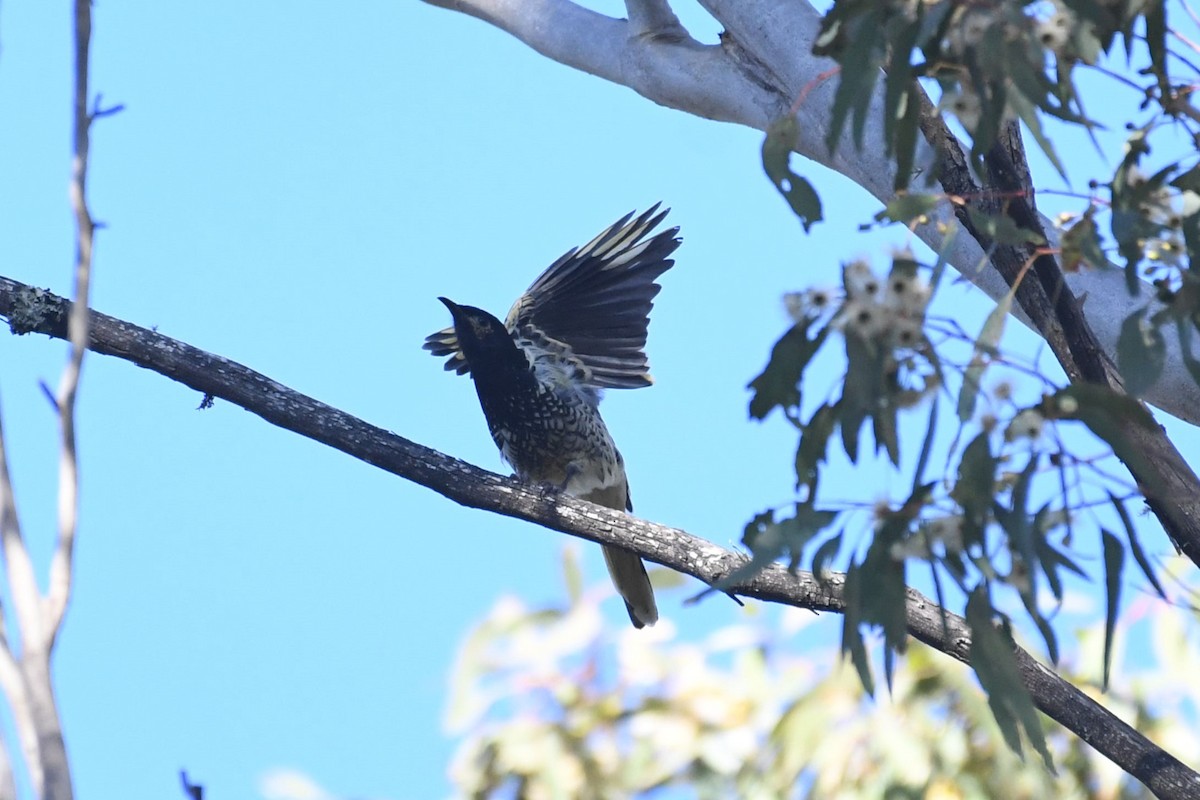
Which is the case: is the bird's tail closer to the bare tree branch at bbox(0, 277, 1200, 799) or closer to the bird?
the bird

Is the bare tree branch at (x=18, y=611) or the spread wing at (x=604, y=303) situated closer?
the bare tree branch at (x=18, y=611)

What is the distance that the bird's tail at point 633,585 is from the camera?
17.7 ft

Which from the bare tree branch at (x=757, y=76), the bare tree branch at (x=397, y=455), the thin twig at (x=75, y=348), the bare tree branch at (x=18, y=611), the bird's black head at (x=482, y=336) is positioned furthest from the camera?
the bird's black head at (x=482, y=336)

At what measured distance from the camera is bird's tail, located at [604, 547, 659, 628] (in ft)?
17.7

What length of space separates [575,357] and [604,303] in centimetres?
23

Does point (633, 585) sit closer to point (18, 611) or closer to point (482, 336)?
point (482, 336)

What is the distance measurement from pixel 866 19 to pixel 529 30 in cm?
294

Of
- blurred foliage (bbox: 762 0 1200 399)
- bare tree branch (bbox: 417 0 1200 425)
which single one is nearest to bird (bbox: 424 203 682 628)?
bare tree branch (bbox: 417 0 1200 425)

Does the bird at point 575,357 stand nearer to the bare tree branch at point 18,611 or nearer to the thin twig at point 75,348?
the thin twig at point 75,348

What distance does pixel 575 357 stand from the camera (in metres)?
5.55

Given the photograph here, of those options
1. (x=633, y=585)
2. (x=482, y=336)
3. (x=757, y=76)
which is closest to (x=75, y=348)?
(x=757, y=76)

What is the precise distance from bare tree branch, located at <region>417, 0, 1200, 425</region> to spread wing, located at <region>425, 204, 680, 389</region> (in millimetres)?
830

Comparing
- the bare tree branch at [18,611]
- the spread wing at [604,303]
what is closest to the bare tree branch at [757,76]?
the spread wing at [604,303]

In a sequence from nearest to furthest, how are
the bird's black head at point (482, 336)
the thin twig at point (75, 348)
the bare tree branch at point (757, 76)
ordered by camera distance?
the thin twig at point (75, 348) → the bare tree branch at point (757, 76) → the bird's black head at point (482, 336)
